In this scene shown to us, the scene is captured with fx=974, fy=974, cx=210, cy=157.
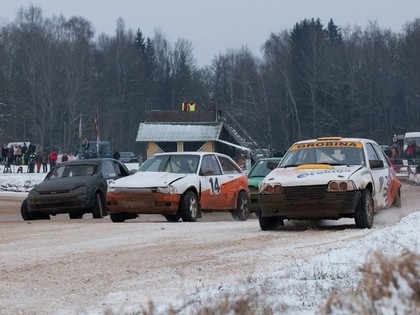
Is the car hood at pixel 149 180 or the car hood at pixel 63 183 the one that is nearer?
the car hood at pixel 149 180

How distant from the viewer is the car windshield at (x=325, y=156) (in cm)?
1513

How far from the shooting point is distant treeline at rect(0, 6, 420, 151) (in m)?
92.3

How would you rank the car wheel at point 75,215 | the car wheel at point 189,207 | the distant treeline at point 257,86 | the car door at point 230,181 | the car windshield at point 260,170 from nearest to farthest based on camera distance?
the car wheel at point 189,207 → the car door at point 230,181 → the car wheel at point 75,215 → the car windshield at point 260,170 → the distant treeline at point 257,86

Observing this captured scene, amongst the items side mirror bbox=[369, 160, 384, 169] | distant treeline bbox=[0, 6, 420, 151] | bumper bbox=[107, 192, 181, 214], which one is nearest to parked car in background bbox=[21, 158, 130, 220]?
bumper bbox=[107, 192, 181, 214]

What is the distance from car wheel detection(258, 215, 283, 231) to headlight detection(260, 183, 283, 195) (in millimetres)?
443

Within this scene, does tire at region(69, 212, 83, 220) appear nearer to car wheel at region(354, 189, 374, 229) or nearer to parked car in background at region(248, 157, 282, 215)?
parked car in background at region(248, 157, 282, 215)

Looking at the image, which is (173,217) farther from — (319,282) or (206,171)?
(319,282)

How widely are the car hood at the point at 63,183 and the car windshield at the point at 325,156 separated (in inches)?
254

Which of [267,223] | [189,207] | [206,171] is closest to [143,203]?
[189,207]

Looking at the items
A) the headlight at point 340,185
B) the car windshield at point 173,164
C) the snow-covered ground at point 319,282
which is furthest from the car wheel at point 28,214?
the snow-covered ground at point 319,282

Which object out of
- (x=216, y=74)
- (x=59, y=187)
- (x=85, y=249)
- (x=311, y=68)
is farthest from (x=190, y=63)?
(x=85, y=249)

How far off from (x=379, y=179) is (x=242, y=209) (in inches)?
205

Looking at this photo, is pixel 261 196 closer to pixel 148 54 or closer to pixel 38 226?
pixel 38 226

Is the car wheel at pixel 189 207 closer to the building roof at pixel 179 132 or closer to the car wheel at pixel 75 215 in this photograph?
the car wheel at pixel 75 215
